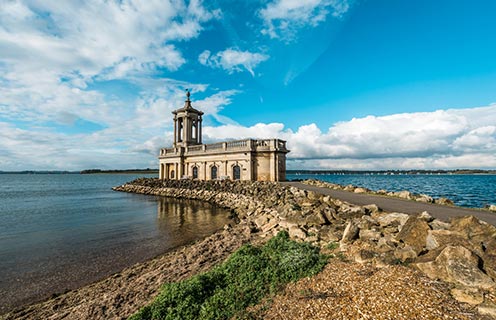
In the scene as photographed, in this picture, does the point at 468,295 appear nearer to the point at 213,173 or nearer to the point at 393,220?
the point at 393,220

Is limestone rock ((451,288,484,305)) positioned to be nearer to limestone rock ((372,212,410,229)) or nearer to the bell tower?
limestone rock ((372,212,410,229))

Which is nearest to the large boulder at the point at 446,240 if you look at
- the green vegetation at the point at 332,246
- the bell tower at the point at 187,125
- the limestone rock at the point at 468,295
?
the limestone rock at the point at 468,295

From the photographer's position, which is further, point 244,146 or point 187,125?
point 187,125

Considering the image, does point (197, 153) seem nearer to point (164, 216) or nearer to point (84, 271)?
point (164, 216)

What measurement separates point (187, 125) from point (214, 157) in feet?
28.4

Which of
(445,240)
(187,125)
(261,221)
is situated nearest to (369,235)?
(445,240)

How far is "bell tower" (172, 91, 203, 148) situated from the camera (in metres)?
36.7

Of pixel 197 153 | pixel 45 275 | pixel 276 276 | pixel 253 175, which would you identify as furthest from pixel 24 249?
pixel 197 153

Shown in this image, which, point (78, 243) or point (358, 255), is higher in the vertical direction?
point (358, 255)

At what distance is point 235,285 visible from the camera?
601 centimetres

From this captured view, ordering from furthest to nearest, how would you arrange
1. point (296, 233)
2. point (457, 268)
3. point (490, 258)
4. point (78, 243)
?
point (78, 243) → point (296, 233) → point (490, 258) → point (457, 268)

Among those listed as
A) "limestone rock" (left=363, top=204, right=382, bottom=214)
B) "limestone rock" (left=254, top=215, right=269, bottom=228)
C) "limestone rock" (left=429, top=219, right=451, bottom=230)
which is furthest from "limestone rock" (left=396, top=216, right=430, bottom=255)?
"limestone rock" (left=254, top=215, right=269, bottom=228)

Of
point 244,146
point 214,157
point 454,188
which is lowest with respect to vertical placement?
point 454,188

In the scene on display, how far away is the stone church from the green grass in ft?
67.0
